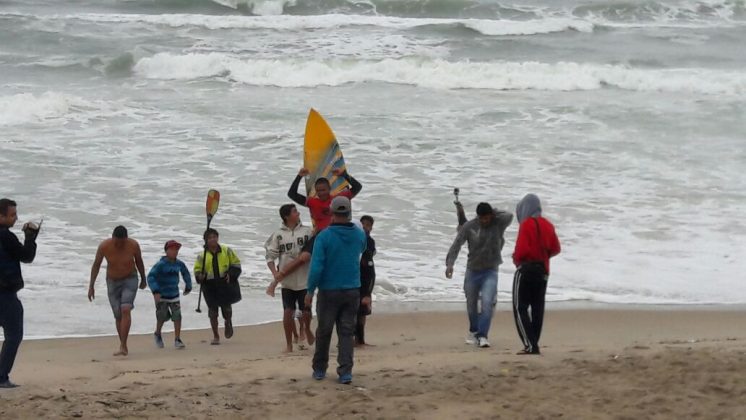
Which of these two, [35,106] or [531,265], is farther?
[35,106]

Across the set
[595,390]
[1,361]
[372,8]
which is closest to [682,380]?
[595,390]

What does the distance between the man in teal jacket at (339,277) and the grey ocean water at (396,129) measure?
13.0 feet

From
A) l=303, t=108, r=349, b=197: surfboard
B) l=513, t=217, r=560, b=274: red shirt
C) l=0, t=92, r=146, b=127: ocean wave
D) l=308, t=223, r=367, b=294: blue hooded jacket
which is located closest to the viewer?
l=308, t=223, r=367, b=294: blue hooded jacket

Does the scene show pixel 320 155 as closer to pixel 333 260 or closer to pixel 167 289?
pixel 167 289

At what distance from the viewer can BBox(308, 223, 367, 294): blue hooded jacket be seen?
297 inches

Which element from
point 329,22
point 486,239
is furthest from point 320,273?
point 329,22

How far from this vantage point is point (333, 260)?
7.57 metres

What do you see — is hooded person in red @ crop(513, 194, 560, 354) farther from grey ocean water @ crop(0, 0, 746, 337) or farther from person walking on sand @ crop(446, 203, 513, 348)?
grey ocean water @ crop(0, 0, 746, 337)

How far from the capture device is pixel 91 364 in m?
9.46

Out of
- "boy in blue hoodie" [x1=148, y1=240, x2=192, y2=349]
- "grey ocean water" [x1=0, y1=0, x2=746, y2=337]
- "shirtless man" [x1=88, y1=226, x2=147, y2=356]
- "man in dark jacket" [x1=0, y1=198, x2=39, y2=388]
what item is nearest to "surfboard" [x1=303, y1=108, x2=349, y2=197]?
"boy in blue hoodie" [x1=148, y1=240, x2=192, y2=349]

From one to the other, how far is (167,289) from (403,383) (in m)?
3.44

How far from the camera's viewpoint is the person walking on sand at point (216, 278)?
1045 cm

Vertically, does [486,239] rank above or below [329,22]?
below

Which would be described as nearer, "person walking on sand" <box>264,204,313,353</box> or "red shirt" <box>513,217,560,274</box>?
"red shirt" <box>513,217,560,274</box>
